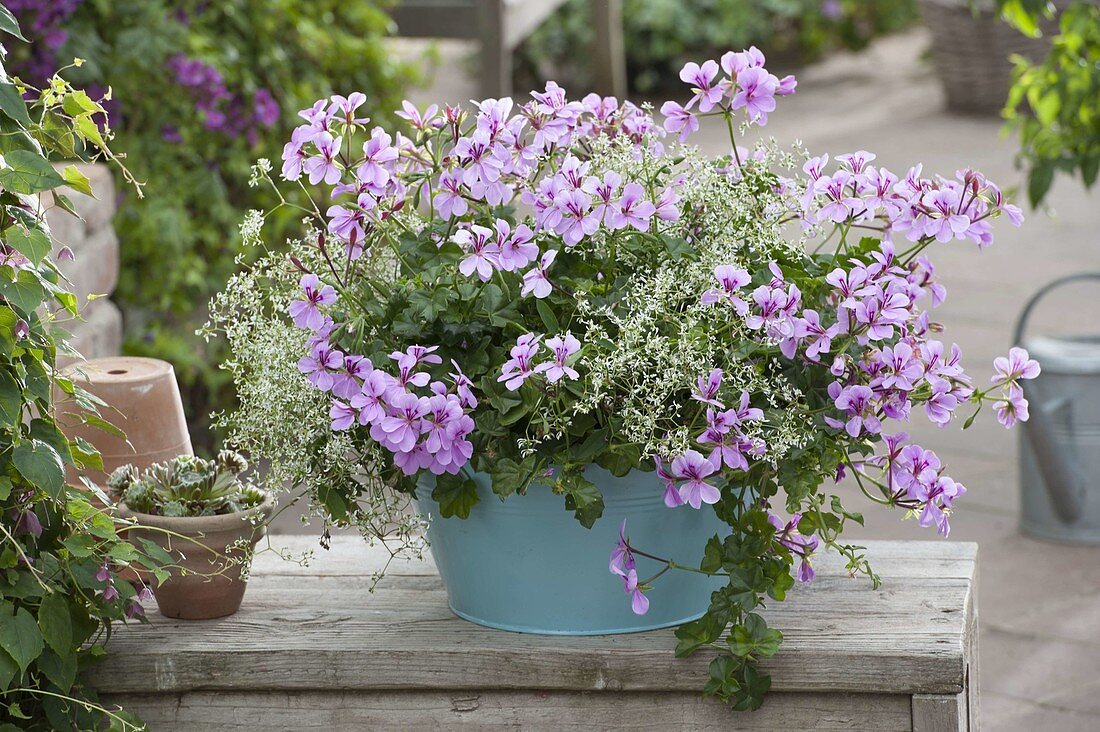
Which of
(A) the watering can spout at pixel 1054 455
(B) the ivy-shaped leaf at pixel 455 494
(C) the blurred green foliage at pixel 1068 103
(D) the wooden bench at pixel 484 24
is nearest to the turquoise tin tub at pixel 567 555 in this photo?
(B) the ivy-shaped leaf at pixel 455 494

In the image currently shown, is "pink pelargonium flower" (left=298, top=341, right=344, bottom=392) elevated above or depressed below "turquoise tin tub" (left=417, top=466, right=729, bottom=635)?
above

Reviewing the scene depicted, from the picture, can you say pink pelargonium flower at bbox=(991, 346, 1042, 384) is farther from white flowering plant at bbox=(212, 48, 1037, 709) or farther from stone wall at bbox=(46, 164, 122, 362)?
stone wall at bbox=(46, 164, 122, 362)

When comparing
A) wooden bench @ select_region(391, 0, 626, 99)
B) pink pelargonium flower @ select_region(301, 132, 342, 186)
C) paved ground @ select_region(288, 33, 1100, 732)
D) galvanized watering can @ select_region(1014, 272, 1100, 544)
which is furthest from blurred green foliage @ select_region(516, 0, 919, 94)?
Answer: pink pelargonium flower @ select_region(301, 132, 342, 186)

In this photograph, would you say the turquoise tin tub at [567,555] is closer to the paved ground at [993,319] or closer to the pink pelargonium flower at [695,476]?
the pink pelargonium flower at [695,476]

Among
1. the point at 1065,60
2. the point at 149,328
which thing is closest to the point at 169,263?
the point at 149,328

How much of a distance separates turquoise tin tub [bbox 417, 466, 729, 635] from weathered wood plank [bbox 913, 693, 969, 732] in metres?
0.23

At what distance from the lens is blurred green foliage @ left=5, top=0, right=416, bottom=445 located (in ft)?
11.2

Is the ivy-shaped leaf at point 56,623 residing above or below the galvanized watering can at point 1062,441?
above

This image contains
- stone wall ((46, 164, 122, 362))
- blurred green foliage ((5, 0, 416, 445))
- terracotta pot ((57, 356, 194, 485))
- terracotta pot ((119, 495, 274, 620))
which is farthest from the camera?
blurred green foliage ((5, 0, 416, 445))

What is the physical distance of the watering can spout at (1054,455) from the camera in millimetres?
3174

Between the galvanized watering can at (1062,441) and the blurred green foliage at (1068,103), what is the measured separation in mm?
358

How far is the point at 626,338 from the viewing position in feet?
4.15

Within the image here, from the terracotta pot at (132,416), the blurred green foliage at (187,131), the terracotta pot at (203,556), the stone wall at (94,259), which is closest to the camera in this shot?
the terracotta pot at (203,556)

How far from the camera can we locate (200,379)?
370 centimetres
